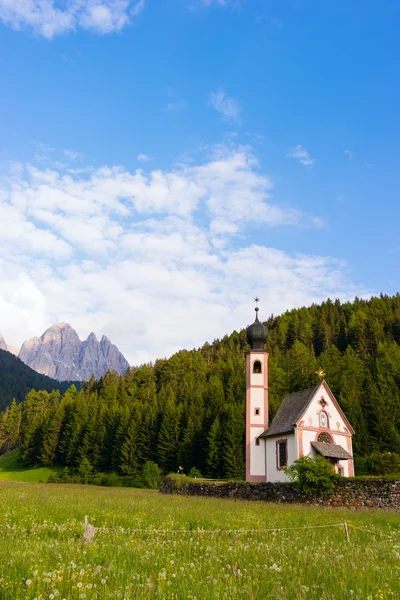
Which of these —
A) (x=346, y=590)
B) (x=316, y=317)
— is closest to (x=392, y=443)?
(x=346, y=590)

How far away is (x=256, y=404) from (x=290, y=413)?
4.06m

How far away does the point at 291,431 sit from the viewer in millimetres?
42281

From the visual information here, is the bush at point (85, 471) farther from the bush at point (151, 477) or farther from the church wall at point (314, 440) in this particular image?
the church wall at point (314, 440)

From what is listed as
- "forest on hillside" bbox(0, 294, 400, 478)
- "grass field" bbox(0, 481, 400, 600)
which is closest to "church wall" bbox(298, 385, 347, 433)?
"forest on hillside" bbox(0, 294, 400, 478)

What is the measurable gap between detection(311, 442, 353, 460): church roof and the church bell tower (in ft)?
19.2

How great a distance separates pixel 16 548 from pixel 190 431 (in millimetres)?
76195

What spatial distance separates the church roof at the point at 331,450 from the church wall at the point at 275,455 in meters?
1.94

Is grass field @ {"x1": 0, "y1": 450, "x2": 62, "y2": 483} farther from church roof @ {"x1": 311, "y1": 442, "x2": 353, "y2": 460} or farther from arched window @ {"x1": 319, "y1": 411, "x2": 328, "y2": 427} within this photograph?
church roof @ {"x1": 311, "y1": 442, "x2": 353, "y2": 460}

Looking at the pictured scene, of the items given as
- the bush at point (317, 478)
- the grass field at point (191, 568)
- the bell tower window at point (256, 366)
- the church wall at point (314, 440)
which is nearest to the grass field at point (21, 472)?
the bell tower window at point (256, 366)

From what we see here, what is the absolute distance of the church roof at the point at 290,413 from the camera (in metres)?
43.2

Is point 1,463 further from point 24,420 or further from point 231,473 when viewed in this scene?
point 231,473

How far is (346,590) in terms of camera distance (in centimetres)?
605

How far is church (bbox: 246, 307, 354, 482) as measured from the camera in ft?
139

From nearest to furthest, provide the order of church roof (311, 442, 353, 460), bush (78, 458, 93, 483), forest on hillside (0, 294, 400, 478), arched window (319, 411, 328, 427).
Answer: church roof (311, 442, 353, 460) < arched window (319, 411, 328, 427) < forest on hillside (0, 294, 400, 478) < bush (78, 458, 93, 483)
